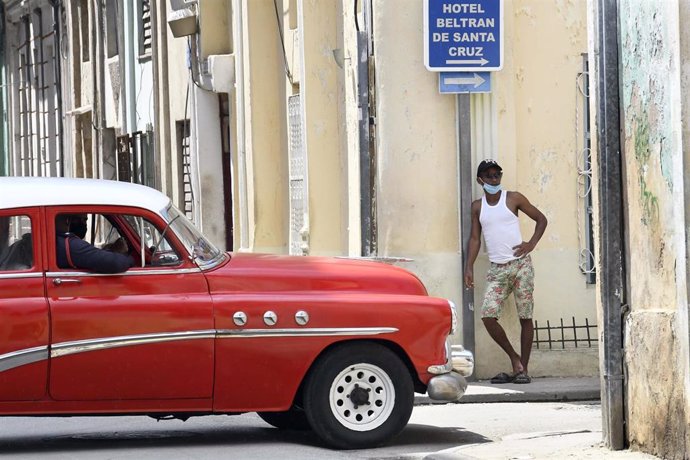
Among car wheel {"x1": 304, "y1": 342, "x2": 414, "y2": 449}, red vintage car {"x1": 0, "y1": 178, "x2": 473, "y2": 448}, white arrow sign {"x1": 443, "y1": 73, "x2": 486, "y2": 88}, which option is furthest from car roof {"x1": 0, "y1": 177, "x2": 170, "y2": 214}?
white arrow sign {"x1": 443, "y1": 73, "x2": 486, "y2": 88}

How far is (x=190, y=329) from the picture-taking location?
1059cm

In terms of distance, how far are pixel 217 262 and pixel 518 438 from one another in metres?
2.21

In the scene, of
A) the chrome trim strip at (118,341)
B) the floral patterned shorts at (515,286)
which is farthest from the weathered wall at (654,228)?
the floral patterned shorts at (515,286)

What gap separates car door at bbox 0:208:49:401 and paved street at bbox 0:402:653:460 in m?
0.48

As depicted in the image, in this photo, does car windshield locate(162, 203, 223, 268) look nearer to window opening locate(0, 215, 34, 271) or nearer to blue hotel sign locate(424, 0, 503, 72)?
window opening locate(0, 215, 34, 271)

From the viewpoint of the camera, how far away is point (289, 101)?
1917cm

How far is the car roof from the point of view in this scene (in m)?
10.7

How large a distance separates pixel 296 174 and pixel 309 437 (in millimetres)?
7598

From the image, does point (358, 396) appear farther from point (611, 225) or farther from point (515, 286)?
point (515, 286)

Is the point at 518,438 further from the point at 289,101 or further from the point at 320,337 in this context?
the point at 289,101

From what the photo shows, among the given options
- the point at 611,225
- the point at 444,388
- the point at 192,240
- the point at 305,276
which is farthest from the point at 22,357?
the point at 611,225

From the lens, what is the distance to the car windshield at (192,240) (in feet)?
35.9

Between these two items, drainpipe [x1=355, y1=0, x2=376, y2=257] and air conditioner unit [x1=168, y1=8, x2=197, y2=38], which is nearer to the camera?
drainpipe [x1=355, y1=0, x2=376, y2=257]

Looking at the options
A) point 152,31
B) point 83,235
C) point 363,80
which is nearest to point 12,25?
point 152,31
